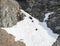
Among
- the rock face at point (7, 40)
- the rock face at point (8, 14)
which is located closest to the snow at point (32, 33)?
Result: the rock face at point (8, 14)

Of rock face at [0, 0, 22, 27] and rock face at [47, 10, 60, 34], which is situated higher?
rock face at [0, 0, 22, 27]

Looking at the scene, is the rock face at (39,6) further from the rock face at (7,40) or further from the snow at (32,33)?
the rock face at (7,40)

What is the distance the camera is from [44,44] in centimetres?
3247

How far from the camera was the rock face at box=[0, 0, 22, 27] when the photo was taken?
113 ft

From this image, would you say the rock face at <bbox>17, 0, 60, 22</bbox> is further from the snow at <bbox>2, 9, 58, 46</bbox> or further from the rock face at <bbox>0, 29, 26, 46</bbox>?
A: the rock face at <bbox>0, 29, 26, 46</bbox>

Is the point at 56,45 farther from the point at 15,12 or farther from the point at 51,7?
the point at 51,7

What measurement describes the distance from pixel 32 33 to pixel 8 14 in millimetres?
5568

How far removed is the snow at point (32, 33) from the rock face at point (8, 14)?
3.47 feet

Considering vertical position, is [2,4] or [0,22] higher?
[2,4]

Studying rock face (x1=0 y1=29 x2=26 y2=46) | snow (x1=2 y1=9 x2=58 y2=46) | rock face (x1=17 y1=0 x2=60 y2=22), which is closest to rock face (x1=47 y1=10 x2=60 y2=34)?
snow (x1=2 y1=9 x2=58 y2=46)

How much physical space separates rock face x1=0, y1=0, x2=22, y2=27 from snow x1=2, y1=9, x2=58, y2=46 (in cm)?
106

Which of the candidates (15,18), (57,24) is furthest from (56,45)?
(15,18)

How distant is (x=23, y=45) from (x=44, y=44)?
3964mm

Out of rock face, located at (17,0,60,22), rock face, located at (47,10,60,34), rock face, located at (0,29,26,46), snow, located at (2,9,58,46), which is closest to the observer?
rock face, located at (0,29,26,46)
